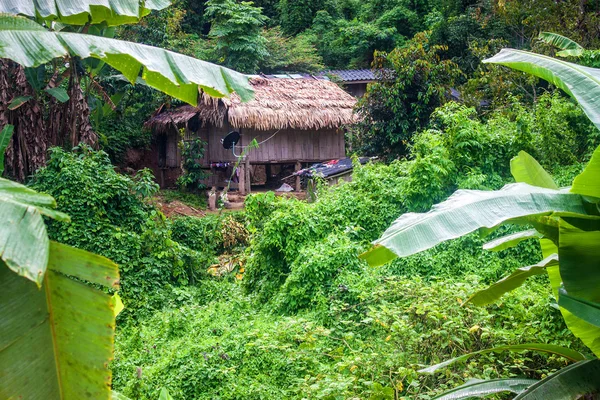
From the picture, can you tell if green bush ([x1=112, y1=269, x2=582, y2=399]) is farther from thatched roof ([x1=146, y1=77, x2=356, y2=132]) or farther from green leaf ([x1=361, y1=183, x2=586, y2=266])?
thatched roof ([x1=146, y1=77, x2=356, y2=132])

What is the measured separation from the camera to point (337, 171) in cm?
1255

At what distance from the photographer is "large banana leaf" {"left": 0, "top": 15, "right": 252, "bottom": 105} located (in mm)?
2088

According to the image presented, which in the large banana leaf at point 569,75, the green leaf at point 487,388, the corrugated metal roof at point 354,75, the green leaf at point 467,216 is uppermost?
the large banana leaf at point 569,75

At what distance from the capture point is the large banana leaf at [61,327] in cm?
171

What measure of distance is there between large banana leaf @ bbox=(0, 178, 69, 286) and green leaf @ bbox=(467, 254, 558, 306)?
6.63 ft

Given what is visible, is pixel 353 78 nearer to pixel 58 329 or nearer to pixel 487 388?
pixel 487 388

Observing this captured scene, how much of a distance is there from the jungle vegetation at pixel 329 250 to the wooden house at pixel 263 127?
252 centimetres

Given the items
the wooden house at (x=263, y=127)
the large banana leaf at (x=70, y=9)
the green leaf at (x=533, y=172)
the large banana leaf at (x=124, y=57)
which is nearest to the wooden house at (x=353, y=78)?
the wooden house at (x=263, y=127)

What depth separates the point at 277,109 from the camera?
1423 cm

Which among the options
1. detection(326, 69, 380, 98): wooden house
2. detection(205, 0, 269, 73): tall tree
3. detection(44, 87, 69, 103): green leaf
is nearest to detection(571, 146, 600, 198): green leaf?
detection(44, 87, 69, 103): green leaf

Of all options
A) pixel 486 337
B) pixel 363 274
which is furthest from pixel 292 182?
pixel 486 337

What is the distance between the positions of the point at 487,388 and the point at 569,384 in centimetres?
36

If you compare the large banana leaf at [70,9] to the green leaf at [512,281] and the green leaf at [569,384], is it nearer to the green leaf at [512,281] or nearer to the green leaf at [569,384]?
the green leaf at [512,281]

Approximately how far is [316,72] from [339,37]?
8.92ft
